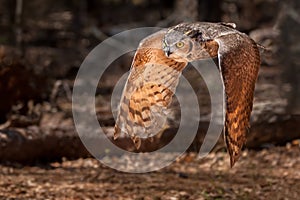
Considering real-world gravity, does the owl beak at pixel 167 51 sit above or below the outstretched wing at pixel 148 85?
above

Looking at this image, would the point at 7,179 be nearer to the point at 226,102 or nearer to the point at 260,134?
the point at 260,134

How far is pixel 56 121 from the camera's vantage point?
723 cm

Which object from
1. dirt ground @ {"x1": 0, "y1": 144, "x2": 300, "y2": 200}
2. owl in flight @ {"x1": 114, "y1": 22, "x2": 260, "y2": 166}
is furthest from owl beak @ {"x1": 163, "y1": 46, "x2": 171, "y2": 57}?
dirt ground @ {"x1": 0, "y1": 144, "x2": 300, "y2": 200}

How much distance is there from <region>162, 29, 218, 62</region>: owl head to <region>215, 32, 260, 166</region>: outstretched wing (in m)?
0.08

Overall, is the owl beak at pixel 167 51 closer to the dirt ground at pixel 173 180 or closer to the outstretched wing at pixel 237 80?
the outstretched wing at pixel 237 80

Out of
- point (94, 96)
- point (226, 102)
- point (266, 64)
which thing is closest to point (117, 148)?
point (94, 96)

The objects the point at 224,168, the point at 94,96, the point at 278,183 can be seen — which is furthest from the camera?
the point at 94,96

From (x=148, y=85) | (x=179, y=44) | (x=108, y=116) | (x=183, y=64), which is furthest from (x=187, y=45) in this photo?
(x=108, y=116)

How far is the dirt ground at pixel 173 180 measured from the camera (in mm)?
5301

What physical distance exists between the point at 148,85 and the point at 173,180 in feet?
8.34

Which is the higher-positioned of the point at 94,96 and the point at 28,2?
the point at 28,2

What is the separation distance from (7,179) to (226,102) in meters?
3.25

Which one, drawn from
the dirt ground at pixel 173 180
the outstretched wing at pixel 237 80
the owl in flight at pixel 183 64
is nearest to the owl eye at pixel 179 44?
the owl in flight at pixel 183 64

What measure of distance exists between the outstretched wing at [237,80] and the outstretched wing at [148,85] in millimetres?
364
